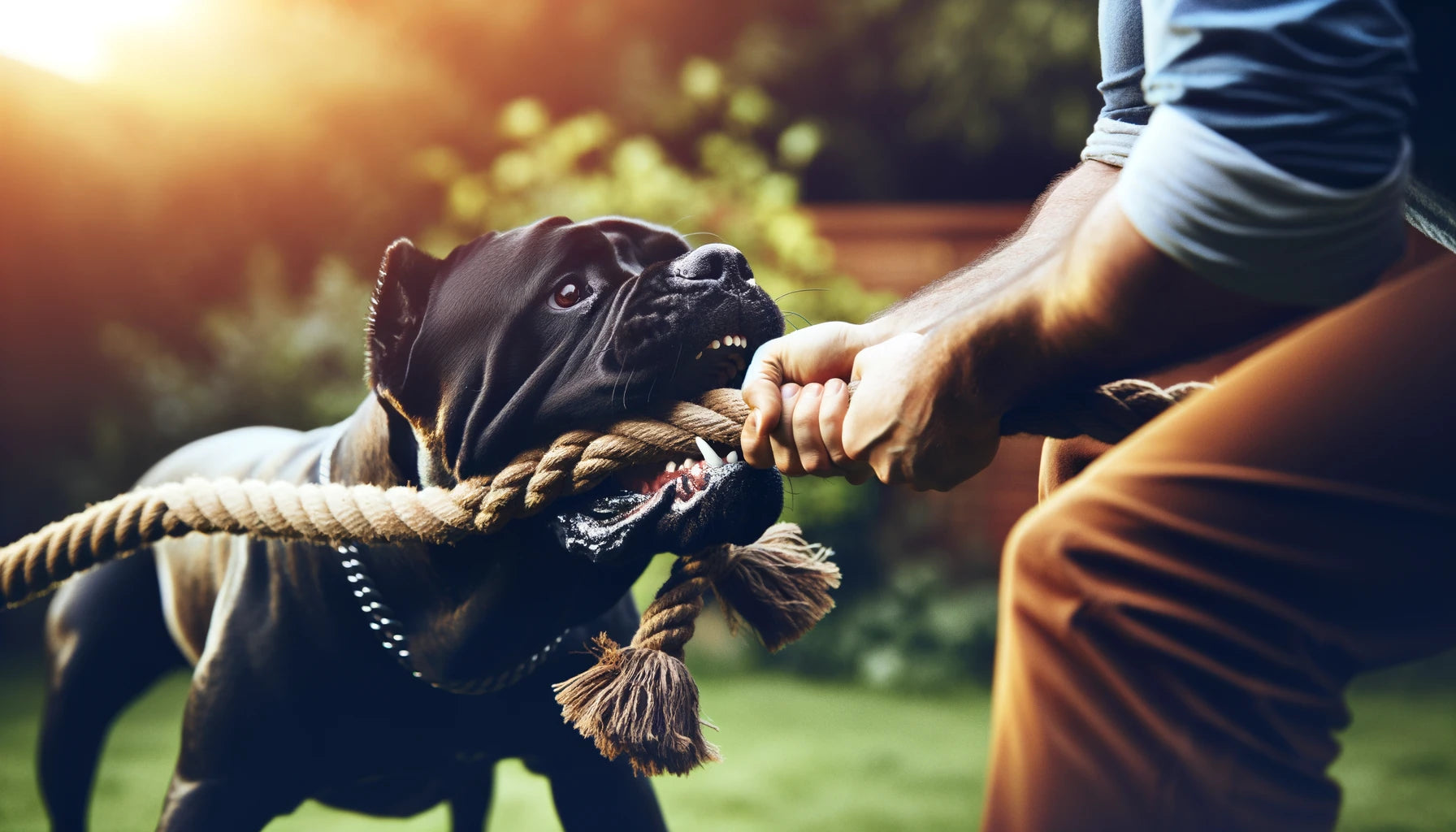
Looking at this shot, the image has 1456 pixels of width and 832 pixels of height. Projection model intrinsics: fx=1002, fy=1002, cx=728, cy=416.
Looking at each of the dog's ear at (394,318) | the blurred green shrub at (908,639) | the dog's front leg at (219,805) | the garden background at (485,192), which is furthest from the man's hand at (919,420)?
the blurred green shrub at (908,639)

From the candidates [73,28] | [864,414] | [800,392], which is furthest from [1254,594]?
[73,28]

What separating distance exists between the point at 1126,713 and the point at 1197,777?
7cm

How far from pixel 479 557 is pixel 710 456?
1.28 ft

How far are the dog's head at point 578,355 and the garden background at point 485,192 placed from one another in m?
2.50

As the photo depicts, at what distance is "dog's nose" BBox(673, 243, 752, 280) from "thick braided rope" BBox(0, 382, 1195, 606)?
17cm

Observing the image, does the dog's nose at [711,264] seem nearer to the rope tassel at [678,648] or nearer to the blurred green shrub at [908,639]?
the rope tassel at [678,648]

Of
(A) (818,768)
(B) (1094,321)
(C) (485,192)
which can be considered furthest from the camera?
(C) (485,192)

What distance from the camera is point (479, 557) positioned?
137 cm

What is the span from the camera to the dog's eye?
4.38ft

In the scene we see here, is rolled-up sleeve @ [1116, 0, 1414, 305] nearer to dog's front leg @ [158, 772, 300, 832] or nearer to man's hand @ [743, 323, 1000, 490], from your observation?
man's hand @ [743, 323, 1000, 490]

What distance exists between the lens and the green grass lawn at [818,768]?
8.86 ft

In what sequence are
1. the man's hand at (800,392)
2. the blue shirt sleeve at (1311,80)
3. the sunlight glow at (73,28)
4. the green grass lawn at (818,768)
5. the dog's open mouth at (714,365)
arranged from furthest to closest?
1. the sunlight glow at (73,28)
2. the green grass lawn at (818,768)
3. the dog's open mouth at (714,365)
4. the man's hand at (800,392)
5. the blue shirt sleeve at (1311,80)

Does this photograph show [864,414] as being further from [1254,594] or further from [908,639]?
[908,639]

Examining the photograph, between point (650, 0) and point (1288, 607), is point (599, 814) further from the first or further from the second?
point (650, 0)
